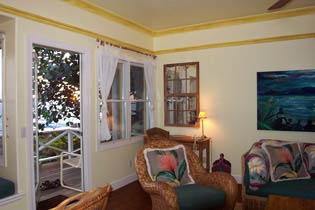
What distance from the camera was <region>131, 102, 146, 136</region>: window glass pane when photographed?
15.8 ft

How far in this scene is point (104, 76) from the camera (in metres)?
3.99

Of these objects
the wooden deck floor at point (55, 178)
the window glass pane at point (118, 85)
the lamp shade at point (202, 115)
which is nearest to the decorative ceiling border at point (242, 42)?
the window glass pane at point (118, 85)

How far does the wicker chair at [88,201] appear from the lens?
4.54 feet

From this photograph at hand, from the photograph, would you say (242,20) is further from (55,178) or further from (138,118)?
(55,178)

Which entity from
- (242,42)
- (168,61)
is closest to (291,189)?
(242,42)

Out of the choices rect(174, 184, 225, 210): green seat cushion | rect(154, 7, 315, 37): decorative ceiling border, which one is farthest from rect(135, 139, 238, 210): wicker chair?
rect(154, 7, 315, 37): decorative ceiling border

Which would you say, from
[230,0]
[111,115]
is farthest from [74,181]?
[230,0]

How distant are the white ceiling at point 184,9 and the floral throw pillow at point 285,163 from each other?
1.96 m

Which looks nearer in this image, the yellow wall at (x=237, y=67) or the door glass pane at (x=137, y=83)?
the yellow wall at (x=237, y=67)

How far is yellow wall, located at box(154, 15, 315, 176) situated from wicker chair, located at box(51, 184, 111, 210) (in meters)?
3.35

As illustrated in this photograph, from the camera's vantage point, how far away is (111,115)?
434cm

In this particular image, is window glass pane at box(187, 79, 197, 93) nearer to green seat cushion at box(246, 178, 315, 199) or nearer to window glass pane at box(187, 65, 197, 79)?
window glass pane at box(187, 65, 197, 79)

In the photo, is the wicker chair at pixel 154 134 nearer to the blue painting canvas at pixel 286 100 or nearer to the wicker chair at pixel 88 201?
the blue painting canvas at pixel 286 100

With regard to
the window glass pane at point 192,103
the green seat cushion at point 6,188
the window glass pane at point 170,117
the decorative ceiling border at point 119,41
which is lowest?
the green seat cushion at point 6,188
